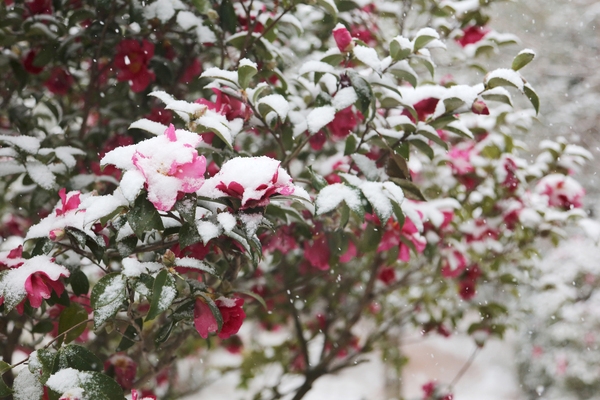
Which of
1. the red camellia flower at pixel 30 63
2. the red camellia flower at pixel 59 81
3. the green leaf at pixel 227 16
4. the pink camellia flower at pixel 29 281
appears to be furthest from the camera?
the red camellia flower at pixel 59 81

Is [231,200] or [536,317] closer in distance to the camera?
[231,200]

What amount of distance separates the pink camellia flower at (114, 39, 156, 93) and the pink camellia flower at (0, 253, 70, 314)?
632 mm

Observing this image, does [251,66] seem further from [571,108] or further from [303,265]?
[571,108]

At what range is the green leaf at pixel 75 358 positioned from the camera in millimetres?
701

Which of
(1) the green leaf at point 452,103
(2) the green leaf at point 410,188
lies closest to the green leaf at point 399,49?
(1) the green leaf at point 452,103

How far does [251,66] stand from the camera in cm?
85

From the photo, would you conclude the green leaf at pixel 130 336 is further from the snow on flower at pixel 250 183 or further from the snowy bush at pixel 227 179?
the snow on flower at pixel 250 183

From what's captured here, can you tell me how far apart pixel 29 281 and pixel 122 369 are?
553mm

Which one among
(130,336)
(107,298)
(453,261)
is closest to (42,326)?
(130,336)

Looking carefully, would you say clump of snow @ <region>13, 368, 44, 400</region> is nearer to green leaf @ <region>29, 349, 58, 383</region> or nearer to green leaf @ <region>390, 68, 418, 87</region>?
green leaf @ <region>29, 349, 58, 383</region>

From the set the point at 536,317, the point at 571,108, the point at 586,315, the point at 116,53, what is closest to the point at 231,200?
the point at 116,53

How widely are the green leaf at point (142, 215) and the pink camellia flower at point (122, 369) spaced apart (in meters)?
0.68

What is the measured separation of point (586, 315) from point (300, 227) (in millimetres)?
3231

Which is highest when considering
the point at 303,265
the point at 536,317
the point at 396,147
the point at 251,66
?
the point at 251,66
